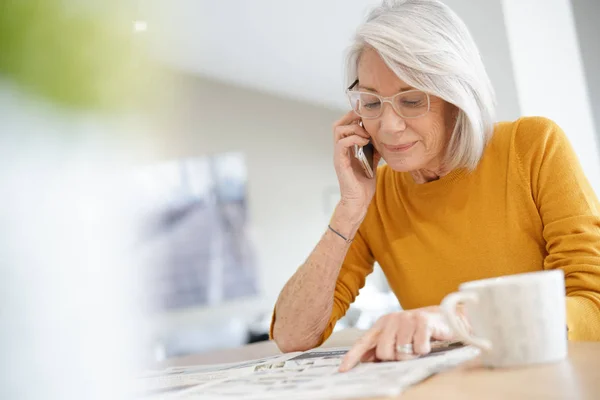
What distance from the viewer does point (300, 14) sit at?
4.12 m

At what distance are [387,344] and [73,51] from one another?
0.39 m

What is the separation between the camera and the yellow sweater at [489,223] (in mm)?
788

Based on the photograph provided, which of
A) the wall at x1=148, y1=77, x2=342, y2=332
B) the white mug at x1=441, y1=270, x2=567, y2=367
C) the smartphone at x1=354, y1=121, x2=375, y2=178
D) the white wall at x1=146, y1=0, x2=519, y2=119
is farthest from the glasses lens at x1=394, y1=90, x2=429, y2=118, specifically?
the wall at x1=148, y1=77, x2=342, y2=332

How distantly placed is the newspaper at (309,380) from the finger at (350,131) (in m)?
0.40

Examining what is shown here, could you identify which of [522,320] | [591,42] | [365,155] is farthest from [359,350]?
[591,42]

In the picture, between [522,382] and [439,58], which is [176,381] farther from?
[439,58]

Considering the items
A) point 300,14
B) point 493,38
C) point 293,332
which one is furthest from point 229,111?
point 293,332

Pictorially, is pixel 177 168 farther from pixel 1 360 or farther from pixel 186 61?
pixel 1 360

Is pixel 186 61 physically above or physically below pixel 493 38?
above

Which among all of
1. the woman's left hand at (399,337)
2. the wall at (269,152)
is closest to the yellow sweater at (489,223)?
the woman's left hand at (399,337)

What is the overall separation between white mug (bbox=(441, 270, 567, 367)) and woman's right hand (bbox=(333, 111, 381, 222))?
1.60ft

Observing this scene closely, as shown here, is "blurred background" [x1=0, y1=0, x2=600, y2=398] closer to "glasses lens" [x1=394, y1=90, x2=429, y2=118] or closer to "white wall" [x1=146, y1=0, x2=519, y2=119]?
"white wall" [x1=146, y1=0, x2=519, y2=119]

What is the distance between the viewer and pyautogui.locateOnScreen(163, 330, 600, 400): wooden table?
33 cm

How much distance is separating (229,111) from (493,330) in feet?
19.0
